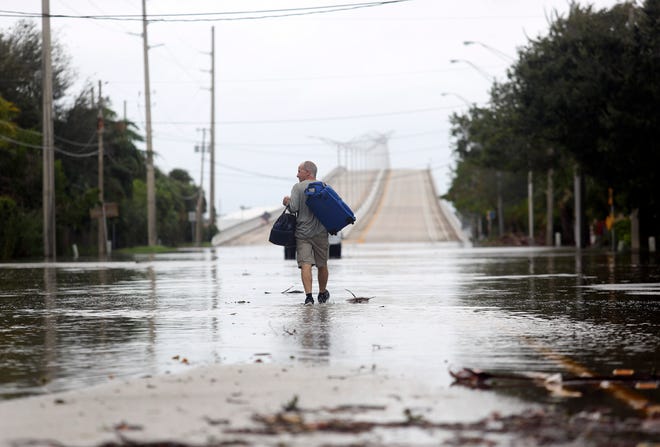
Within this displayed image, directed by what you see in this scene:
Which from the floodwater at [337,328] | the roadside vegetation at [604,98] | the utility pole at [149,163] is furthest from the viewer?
the utility pole at [149,163]

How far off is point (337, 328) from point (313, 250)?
391 centimetres

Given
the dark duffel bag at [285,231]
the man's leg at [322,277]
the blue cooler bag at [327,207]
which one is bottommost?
the man's leg at [322,277]

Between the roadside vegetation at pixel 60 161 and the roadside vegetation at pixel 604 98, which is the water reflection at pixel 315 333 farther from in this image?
the roadside vegetation at pixel 60 161

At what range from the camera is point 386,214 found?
133m

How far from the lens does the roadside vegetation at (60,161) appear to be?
55188 mm

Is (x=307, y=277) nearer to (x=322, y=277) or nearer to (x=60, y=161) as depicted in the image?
(x=322, y=277)

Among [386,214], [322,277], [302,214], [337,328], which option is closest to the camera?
[337,328]

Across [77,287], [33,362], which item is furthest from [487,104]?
[33,362]

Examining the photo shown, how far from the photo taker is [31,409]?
7809 mm

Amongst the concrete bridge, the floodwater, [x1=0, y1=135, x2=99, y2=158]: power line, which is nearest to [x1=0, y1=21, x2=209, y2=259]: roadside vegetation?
[x1=0, y1=135, x2=99, y2=158]: power line

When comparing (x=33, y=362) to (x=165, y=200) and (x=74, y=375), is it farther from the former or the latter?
(x=165, y=200)

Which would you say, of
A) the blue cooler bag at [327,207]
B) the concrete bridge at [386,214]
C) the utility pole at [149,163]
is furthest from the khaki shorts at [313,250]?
the utility pole at [149,163]

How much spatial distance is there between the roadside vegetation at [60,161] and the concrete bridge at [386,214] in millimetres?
13110

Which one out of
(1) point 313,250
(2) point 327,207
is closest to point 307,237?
(1) point 313,250
